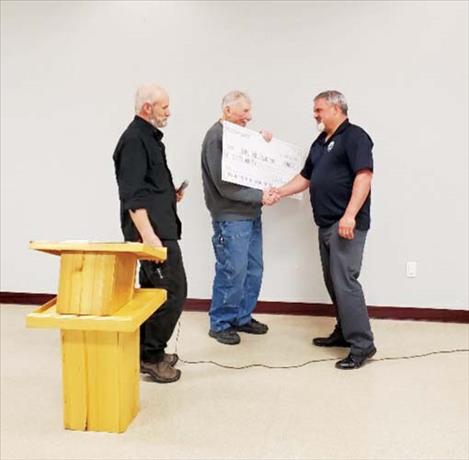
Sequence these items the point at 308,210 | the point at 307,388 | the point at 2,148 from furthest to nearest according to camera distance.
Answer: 1. the point at 2,148
2. the point at 308,210
3. the point at 307,388

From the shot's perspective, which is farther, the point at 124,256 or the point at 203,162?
the point at 203,162

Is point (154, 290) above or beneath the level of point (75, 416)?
above

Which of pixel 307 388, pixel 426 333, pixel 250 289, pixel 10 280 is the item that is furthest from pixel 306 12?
pixel 10 280

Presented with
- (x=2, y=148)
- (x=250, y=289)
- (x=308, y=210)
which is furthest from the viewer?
(x=2, y=148)

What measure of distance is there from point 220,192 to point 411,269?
1.43 m

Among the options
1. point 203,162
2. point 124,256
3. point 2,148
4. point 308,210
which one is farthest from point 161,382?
point 2,148

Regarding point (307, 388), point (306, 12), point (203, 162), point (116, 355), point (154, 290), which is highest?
point (306, 12)

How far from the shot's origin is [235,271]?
342 cm

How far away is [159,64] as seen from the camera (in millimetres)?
4020

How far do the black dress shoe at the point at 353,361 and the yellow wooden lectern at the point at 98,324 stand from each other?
1.10 metres

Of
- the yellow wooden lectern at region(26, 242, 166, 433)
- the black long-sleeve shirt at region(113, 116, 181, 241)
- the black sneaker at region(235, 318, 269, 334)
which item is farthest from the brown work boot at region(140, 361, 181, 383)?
the black sneaker at region(235, 318, 269, 334)

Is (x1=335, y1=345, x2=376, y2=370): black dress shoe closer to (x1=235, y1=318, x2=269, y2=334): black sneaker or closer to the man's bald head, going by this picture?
(x1=235, y1=318, x2=269, y2=334): black sneaker

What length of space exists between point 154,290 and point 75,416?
23.1 inches

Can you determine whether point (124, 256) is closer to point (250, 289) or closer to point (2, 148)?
point (250, 289)
